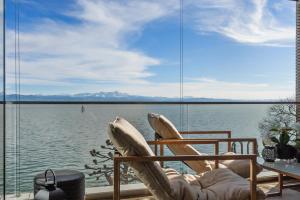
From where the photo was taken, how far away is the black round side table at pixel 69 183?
247 centimetres

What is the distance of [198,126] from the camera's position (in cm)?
382

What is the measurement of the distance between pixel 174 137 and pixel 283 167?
3.35 feet

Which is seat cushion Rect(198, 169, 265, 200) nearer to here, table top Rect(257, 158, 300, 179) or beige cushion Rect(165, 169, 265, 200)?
beige cushion Rect(165, 169, 265, 200)

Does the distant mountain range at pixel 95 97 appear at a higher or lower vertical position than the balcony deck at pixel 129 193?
higher

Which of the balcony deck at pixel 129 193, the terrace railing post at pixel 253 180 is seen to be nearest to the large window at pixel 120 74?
the balcony deck at pixel 129 193

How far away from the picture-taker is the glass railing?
10.1ft

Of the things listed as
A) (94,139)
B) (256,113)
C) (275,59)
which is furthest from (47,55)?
(275,59)

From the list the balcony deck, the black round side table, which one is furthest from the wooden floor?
the black round side table

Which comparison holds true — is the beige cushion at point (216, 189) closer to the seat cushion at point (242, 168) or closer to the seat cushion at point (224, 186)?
the seat cushion at point (224, 186)

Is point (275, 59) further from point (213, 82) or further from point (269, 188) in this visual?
point (269, 188)

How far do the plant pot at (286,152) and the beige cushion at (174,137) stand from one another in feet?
2.58

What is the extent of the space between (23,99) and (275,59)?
11.8ft

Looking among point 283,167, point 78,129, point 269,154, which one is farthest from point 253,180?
point 78,129

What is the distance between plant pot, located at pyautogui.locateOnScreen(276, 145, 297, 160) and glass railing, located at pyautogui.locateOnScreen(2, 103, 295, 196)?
2.19ft
